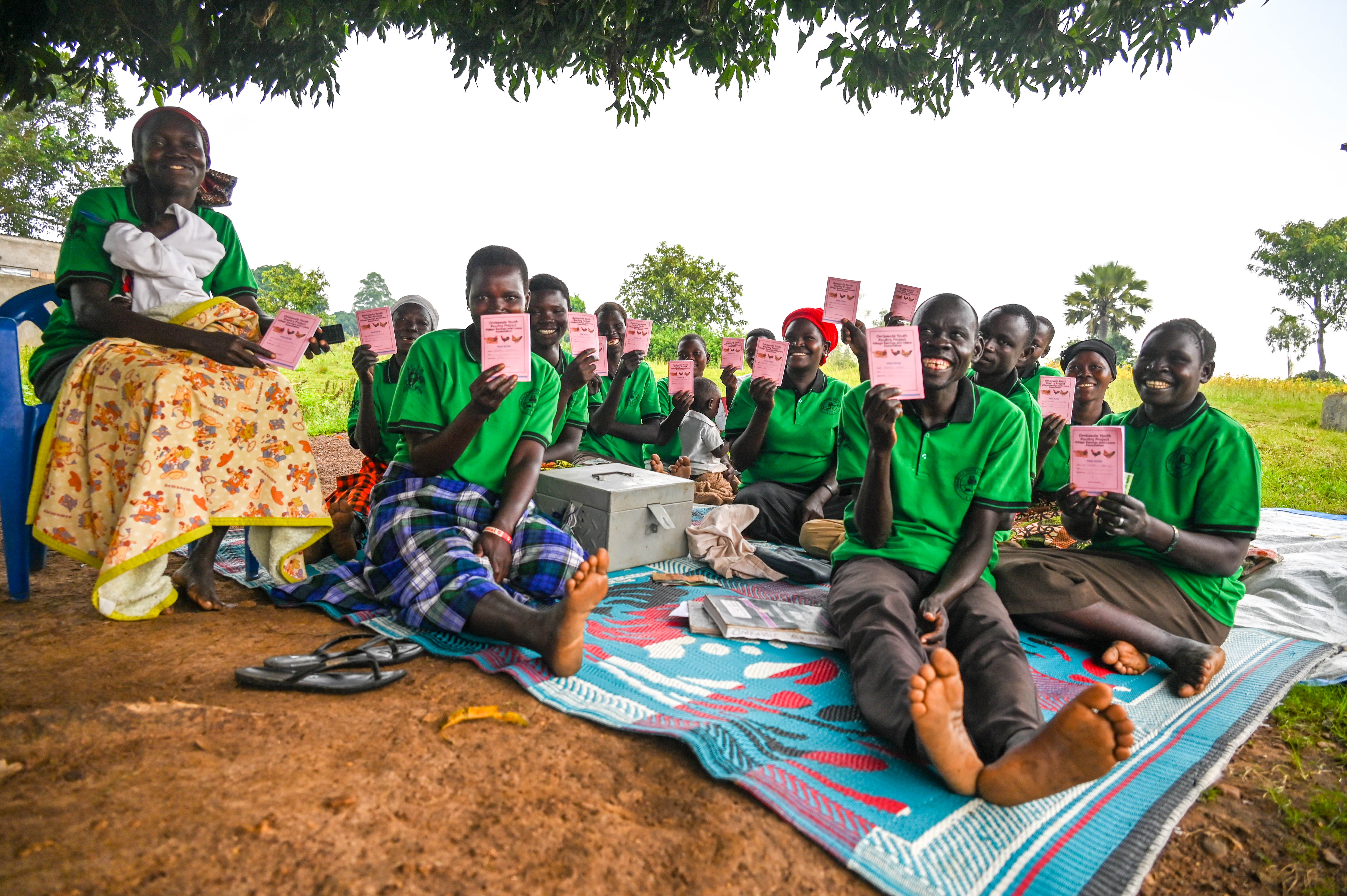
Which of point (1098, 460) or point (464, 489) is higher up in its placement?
point (1098, 460)

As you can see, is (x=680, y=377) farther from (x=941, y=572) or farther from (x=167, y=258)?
(x=167, y=258)

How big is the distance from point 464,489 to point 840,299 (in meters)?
2.09

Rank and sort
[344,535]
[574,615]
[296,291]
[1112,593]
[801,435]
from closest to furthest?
1. [574,615]
2. [1112,593]
3. [344,535]
4. [801,435]
5. [296,291]

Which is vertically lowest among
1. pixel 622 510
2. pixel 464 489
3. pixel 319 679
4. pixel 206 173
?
pixel 319 679

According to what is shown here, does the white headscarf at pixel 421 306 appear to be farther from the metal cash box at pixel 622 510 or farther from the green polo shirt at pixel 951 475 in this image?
the green polo shirt at pixel 951 475

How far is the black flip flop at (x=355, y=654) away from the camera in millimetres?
1810

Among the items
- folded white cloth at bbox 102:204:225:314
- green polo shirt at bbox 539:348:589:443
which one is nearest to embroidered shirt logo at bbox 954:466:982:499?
green polo shirt at bbox 539:348:589:443

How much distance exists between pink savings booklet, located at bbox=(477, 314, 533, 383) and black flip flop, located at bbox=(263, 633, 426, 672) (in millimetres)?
919

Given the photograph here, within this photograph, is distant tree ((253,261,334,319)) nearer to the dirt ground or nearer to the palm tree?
the dirt ground

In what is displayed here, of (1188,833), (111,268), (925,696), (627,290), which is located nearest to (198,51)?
(111,268)

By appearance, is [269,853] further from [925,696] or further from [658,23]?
[658,23]

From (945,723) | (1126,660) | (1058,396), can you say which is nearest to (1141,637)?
(1126,660)

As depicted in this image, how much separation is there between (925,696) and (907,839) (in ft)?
0.86

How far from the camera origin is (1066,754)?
1307 mm
